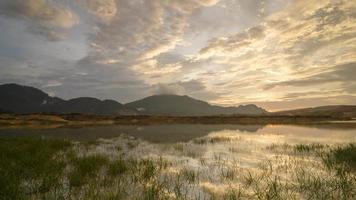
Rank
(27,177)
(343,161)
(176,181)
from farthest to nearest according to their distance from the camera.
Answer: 1. (343,161)
2. (27,177)
3. (176,181)

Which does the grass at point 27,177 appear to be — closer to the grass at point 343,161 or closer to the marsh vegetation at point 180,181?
the marsh vegetation at point 180,181

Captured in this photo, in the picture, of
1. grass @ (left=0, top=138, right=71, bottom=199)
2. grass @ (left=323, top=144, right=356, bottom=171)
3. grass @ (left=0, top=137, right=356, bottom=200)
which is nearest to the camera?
grass @ (left=0, top=138, right=71, bottom=199)

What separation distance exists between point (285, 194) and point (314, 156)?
10.1m

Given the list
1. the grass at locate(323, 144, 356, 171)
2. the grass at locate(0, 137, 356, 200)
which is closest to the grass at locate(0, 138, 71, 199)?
the grass at locate(0, 137, 356, 200)

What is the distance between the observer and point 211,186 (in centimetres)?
951

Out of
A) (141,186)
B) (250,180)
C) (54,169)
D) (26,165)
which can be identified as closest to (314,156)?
(250,180)

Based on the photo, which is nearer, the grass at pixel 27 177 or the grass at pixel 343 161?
the grass at pixel 27 177

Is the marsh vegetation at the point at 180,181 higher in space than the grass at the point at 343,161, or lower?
lower

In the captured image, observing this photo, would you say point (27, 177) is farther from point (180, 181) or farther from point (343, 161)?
point (343, 161)

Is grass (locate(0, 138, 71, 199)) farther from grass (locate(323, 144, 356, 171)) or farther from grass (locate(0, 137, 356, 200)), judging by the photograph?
grass (locate(323, 144, 356, 171))

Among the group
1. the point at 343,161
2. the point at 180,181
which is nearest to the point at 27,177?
the point at 180,181

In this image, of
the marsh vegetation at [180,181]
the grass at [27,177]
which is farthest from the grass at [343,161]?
the grass at [27,177]

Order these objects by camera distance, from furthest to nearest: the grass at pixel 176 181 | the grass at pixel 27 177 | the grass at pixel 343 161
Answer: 1. the grass at pixel 343 161
2. the grass at pixel 176 181
3. the grass at pixel 27 177

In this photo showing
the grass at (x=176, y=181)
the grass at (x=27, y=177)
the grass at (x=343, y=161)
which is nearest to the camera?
the grass at (x=27, y=177)
